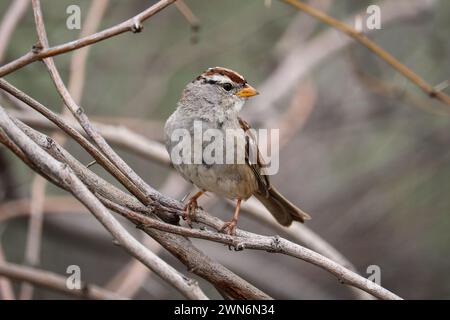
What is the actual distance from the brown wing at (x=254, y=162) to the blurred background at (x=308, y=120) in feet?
4.71

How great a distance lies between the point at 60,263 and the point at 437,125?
11.7ft

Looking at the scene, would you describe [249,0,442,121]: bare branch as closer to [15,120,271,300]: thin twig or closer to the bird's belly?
the bird's belly

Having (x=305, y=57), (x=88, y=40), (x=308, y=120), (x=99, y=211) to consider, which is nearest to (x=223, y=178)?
(x=88, y=40)

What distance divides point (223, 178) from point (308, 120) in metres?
2.94

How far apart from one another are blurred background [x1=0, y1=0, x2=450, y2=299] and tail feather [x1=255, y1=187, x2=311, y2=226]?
1412 millimetres

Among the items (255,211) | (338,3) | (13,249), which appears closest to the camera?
(255,211)

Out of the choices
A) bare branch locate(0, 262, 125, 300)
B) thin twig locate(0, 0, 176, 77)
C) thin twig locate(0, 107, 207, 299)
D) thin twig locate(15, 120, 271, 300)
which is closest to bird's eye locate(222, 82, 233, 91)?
bare branch locate(0, 262, 125, 300)

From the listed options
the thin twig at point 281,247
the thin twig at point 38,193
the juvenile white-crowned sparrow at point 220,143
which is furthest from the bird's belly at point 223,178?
the thin twig at point 281,247

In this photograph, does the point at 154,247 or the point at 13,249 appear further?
the point at 13,249

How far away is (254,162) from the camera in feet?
11.3

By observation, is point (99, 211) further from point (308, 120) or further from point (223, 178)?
point (308, 120)

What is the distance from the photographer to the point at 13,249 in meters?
5.51
